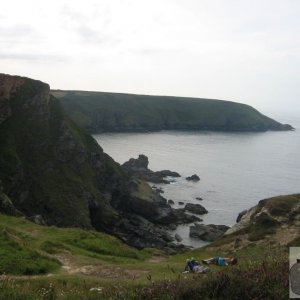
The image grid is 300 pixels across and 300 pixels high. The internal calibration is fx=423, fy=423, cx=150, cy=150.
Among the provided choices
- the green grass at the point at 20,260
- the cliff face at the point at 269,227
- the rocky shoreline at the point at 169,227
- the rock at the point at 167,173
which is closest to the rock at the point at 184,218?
the rocky shoreline at the point at 169,227

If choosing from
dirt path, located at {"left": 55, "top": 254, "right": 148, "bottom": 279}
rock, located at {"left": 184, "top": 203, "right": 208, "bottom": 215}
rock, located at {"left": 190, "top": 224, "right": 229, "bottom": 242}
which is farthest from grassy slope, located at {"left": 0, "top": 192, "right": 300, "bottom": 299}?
rock, located at {"left": 184, "top": 203, "right": 208, "bottom": 215}

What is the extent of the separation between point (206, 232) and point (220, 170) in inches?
2685

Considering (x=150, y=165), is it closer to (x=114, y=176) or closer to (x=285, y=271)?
(x=114, y=176)

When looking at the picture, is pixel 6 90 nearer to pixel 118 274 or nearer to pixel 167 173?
pixel 167 173

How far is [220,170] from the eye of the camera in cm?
13950

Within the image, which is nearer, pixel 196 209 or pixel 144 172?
pixel 196 209

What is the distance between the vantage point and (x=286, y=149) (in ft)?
642

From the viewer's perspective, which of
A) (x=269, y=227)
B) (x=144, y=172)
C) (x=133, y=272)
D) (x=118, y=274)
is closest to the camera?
(x=118, y=274)

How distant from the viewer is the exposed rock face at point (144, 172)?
11856cm

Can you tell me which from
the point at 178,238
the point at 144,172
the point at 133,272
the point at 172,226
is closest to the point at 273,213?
the point at 133,272

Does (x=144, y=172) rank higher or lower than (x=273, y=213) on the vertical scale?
lower

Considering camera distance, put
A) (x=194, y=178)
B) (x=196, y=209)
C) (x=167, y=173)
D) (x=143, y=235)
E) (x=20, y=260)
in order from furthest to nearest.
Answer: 1. (x=167, y=173)
2. (x=194, y=178)
3. (x=196, y=209)
4. (x=143, y=235)
5. (x=20, y=260)

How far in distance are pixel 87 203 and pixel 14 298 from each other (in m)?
63.9

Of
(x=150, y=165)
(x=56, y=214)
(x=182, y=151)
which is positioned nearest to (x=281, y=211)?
(x=56, y=214)
